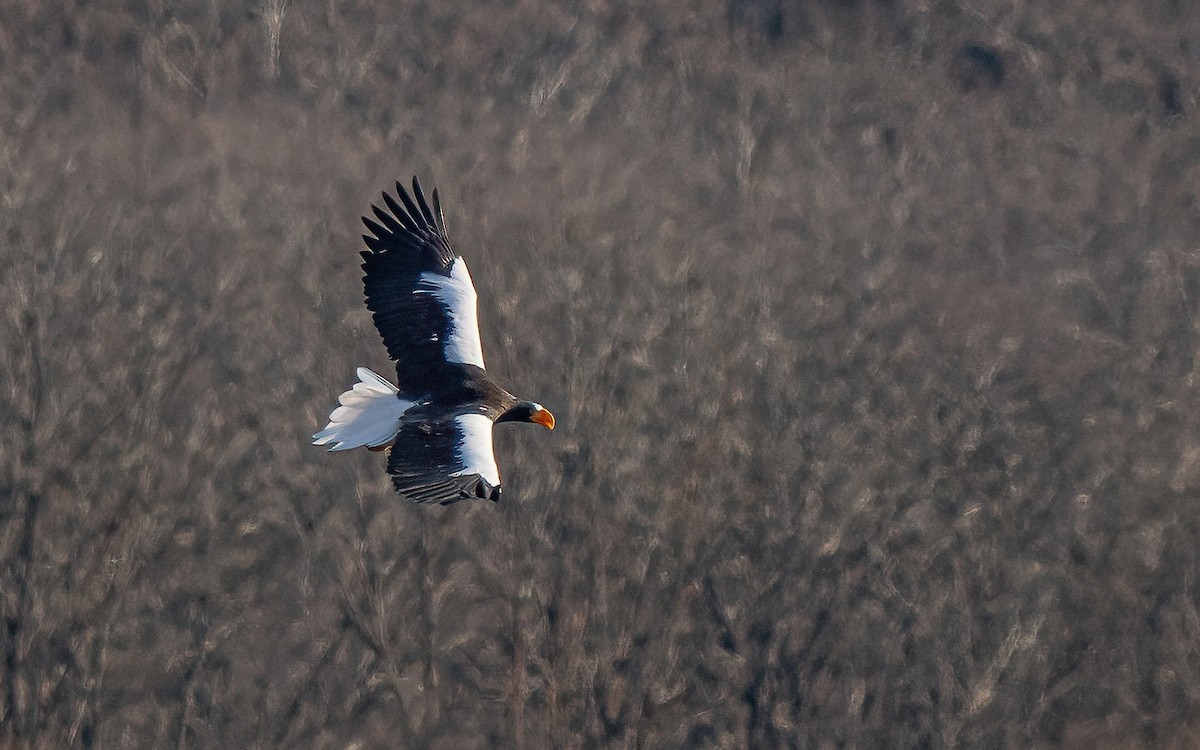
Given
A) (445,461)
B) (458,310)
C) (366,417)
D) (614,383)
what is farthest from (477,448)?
(614,383)

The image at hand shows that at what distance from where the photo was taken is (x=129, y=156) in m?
17.1

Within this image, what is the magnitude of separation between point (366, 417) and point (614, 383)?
7.15 m

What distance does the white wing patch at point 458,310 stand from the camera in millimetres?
10016

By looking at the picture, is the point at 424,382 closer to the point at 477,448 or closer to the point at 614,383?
the point at 477,448

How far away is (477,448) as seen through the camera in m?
8.95

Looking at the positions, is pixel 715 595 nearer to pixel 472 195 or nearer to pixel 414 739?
pixel 414 739

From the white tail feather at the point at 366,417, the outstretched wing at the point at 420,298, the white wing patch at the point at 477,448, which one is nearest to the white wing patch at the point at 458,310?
the outstretched wing at the point at 420,298

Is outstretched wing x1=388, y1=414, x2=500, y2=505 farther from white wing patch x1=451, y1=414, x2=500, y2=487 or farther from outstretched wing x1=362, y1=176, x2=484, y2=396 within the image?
outstretched wing x1=362, y1=176, x2=484, y2=396

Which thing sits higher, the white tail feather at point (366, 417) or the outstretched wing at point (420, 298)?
the outstretched wing at point (420, 298)

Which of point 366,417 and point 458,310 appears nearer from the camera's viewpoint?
point 366,417

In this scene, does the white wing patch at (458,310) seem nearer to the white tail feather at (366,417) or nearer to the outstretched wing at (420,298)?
the outstretched wing at (420,298)

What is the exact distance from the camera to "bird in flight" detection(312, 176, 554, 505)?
890cm

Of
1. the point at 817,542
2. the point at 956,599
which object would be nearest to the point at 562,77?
the point at 817,542

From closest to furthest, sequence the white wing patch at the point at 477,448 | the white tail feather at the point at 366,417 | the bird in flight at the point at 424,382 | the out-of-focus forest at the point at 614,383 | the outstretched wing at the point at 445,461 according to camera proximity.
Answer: the outstretched wing at the point at 445,461, the white wing patch at the point at 477,448, the bird in flight at the point at 424,382, the white tail feather at the point at 366,417, the out-of-focus forest at the point at 614,383
